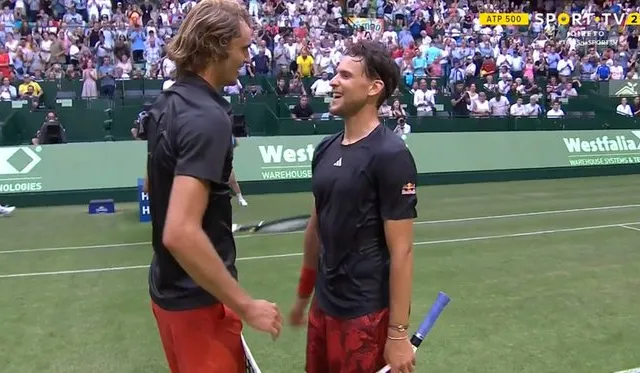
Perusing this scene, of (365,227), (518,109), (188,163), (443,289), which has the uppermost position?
(188,163)

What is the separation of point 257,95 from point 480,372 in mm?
15133

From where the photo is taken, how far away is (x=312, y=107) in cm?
1995

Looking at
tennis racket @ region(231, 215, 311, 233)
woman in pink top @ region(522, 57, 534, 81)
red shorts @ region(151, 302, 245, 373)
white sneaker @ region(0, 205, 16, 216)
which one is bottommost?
white sneaker @ region(0, 205, 16, 216)

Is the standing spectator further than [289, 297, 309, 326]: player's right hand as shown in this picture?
Yes

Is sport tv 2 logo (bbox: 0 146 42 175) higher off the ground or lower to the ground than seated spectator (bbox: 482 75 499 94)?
lower

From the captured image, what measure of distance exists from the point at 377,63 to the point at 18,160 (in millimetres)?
13411

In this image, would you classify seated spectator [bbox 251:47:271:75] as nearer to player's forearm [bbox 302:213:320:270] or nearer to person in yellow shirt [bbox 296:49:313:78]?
person in yellow shirt [bbox 296:49:313:78]

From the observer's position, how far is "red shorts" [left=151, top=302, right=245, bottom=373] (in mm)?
2910

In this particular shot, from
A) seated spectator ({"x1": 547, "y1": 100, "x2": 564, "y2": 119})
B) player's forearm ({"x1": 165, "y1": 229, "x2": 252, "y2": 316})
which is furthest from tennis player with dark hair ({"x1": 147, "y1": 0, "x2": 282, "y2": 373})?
seated spectator ({"x1": 547, "y1": 100, "x2": 564, "y2": 119})

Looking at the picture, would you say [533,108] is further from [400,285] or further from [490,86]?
[400,285]

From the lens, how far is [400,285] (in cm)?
322

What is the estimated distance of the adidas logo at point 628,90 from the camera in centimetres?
2466

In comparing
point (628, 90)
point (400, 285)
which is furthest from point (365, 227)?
point (628, 90)

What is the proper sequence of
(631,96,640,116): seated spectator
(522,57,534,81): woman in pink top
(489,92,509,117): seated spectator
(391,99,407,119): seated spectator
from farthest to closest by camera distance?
(522,57,534,81): woman in pink top < (631,96,640,116): seated spectator < (489,92,509,117): seated spectator < (391,99,407,119): seated spectator
